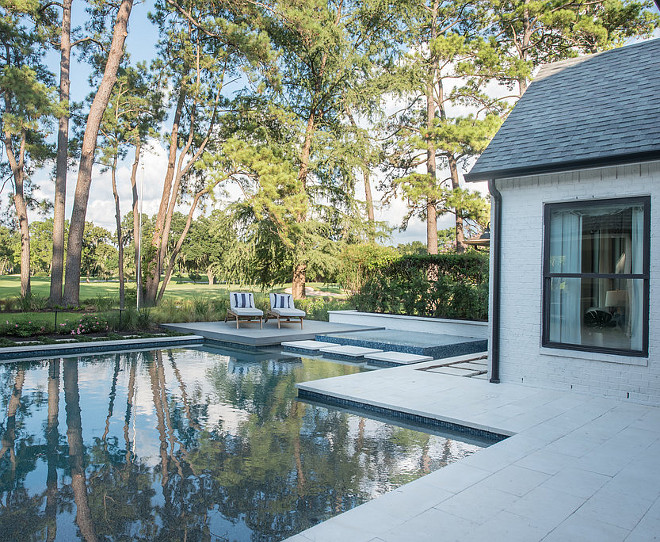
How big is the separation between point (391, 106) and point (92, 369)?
1786 cm

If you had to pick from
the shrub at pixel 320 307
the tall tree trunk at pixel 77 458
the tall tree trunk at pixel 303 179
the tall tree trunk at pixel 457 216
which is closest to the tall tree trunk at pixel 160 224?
the tall tree trunk at pixel 303 179

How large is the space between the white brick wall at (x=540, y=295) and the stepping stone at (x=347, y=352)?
3.40m

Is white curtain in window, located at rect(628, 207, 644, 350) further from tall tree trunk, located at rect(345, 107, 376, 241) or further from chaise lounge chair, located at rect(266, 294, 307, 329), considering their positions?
tall tree trunk, located at rect(345, 107, 376, 241)

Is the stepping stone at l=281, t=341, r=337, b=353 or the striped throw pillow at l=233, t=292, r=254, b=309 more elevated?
the striped throw pillow at l=233, t=292, r=254, b=309

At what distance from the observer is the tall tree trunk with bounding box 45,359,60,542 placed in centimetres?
327

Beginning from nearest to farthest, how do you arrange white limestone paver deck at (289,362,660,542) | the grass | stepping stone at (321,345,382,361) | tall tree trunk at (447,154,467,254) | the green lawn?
white limestone paver deck at (289,362,660,542) → stepping stone at (321,345,382,361) → the grass → tall tree trunk at (447,154,467,254) → the green lawn

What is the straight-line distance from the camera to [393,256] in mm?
14398

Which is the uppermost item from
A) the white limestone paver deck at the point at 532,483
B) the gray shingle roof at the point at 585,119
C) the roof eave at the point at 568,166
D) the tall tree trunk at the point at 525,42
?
the tall tree trunk at the point at 525,42

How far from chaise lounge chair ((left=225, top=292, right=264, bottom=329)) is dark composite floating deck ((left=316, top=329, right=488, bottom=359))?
2055mm

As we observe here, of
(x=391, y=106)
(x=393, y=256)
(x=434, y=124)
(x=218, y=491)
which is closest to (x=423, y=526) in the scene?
(x=218, y=491)

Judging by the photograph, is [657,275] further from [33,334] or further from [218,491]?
[33,334]

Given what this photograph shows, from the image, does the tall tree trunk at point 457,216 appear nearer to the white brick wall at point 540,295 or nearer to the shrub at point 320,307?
the shrub at point 320,307

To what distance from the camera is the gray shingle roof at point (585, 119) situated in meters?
6.33

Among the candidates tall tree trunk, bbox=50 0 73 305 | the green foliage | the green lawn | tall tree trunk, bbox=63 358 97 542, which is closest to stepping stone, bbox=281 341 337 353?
the green foliage
